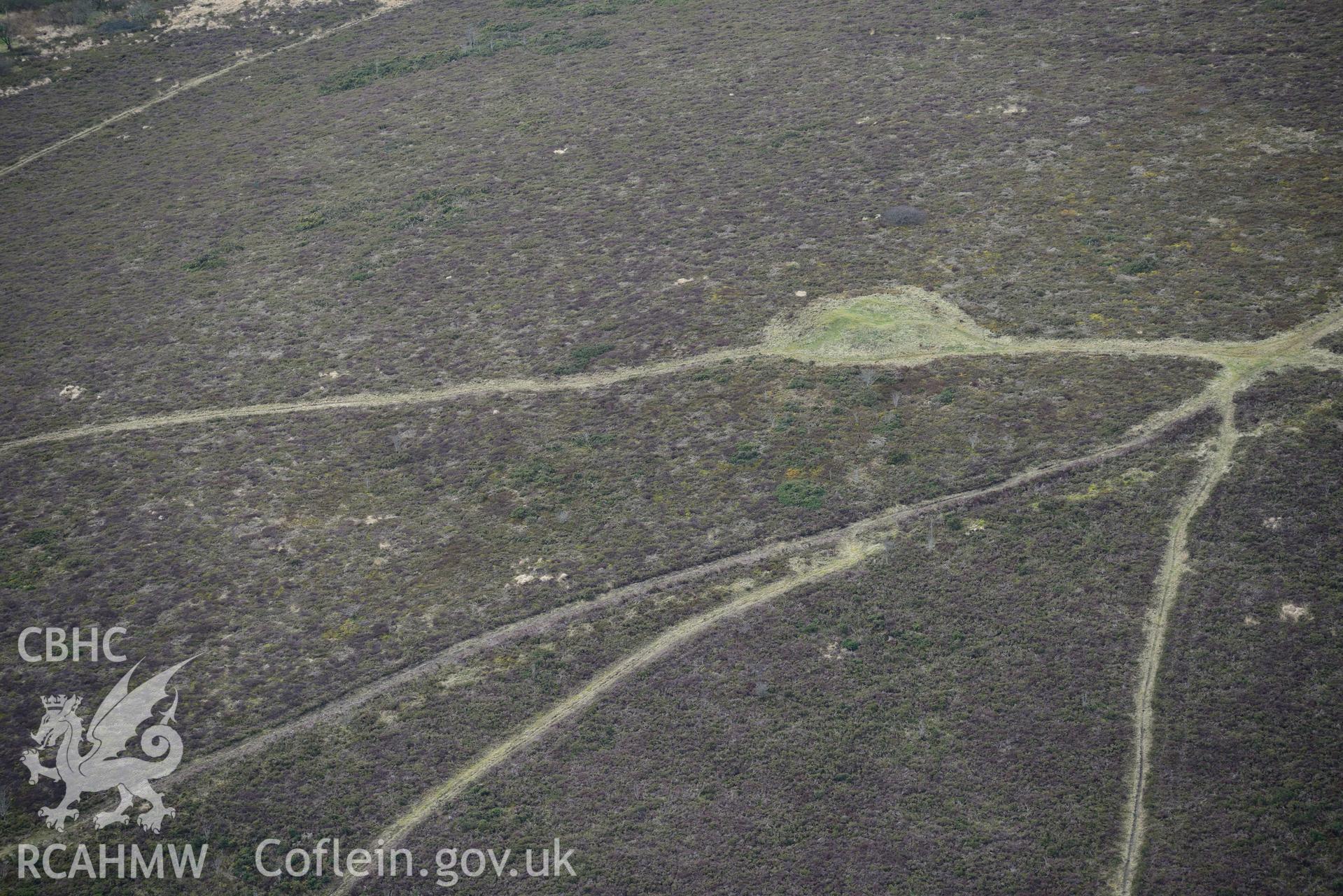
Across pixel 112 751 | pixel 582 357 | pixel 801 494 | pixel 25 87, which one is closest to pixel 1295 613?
pixel 801 494

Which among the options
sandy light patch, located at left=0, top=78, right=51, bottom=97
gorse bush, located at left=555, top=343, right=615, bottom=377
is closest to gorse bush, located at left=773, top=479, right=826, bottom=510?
gorse bush, located at left=555, top=343, right=615, bottom=377

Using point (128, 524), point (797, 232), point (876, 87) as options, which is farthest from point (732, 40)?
point (128, 524)

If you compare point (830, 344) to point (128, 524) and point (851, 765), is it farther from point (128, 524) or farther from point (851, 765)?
point (128, 524)

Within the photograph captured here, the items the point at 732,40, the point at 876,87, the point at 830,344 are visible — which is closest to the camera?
the point at 830,344

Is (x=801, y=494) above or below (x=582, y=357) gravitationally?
below

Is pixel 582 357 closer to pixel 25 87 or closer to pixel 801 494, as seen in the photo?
pixel 801 494

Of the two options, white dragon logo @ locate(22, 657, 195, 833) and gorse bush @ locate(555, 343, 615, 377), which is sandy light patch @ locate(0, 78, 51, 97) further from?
white dragon logo @ locate(22, 657, 195, 833)

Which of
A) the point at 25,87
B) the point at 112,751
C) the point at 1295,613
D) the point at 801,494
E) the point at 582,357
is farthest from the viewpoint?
the point at 25,87

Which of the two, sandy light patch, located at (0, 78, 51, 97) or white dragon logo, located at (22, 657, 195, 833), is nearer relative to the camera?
white dragon logo, located at (22, 657, 195, 833)
